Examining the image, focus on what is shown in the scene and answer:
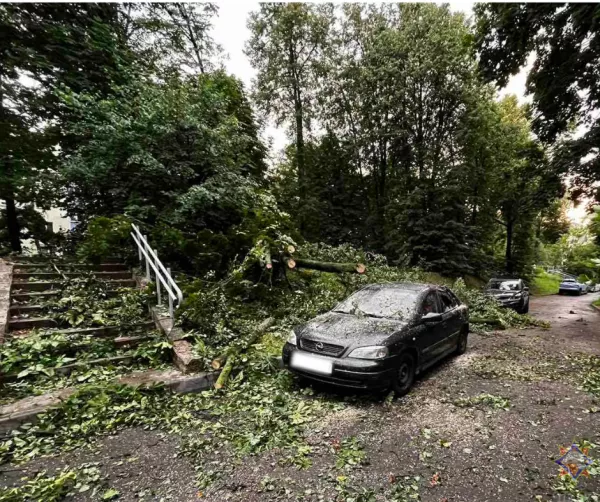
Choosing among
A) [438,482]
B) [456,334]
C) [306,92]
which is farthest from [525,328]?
[306,92]

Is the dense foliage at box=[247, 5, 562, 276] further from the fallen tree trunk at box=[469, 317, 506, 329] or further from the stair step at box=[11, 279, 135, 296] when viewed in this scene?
the stair step at box=[11, 279, 135, 296]

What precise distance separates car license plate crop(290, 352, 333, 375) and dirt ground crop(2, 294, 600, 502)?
53cm

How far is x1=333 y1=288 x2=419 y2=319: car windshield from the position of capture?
5.07 meters

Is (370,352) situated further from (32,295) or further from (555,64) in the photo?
(555,64)

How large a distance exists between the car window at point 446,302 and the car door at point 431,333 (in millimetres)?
211

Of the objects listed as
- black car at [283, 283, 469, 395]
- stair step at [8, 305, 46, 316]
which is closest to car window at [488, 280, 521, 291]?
black car at [283, 283, 469, 395]

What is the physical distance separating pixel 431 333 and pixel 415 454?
2251 mm

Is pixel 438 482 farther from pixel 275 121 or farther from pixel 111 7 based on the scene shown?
pixel 275 121

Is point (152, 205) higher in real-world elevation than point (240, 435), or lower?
higher

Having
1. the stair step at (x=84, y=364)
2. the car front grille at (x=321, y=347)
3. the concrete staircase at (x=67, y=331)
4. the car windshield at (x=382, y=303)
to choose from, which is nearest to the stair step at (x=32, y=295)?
the concrete staircase at (x=67, y=331)

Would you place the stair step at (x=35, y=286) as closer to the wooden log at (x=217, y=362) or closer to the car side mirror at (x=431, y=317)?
the wooden log at (x=217, y=362)

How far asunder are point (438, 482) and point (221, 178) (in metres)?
8.58

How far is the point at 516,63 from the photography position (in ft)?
33.4

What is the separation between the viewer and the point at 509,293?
44.9 feet
